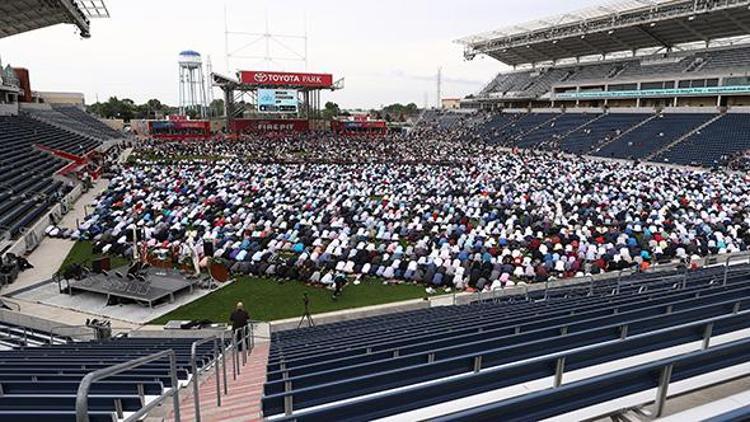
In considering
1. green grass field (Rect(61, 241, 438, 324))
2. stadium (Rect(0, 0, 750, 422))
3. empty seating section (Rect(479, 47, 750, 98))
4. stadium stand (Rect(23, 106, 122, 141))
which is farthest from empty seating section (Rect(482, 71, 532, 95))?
green grass field (Rect(61, 241, 438, 324))

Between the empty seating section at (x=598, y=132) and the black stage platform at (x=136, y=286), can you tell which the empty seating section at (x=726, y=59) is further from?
the black stage platform at (x=136, y=286)

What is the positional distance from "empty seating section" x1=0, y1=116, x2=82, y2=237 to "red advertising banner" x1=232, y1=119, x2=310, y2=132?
31.8 m

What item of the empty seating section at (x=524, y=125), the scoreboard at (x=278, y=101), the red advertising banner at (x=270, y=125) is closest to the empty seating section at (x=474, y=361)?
the empty seating section at (x=524, y=125)

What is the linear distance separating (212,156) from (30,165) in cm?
2188

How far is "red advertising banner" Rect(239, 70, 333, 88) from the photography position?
213 ft

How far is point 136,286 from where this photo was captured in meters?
13.2

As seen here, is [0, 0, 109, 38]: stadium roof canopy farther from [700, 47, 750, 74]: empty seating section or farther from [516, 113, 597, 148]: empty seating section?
[700, 47, 750, 74]: empty seating section

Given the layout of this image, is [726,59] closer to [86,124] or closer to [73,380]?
[73,380]

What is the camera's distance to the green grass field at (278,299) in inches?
496

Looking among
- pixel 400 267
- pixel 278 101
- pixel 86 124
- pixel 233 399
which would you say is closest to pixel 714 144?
pixel 400 267

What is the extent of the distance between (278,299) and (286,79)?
5796 centimetres

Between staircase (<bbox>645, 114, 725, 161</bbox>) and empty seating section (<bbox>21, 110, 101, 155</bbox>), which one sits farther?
staircase (<bbox>645, 114, 725, 161</bbox>)

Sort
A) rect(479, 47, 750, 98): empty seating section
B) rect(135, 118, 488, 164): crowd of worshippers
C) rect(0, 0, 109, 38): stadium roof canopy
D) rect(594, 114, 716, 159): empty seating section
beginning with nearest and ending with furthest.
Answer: rect(0, 0, 109, 38): stadium roof canopy < rect(135, 118, 488, 164): crowd of worshippers < rect(594, 114, 716, 159): empty seating section < rect(479, 47, 750, 98): empty seating section

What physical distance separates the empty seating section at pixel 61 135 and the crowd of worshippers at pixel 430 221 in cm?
1219
